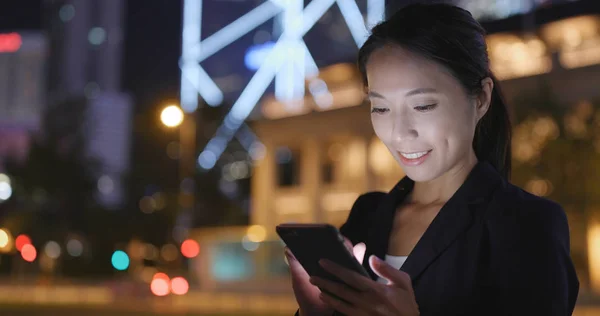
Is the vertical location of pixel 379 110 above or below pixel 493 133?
above

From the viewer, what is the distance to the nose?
7.62ft

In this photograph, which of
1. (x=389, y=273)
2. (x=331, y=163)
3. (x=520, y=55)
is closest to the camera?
(x=389, y=273)

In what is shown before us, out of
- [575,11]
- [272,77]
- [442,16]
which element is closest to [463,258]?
[442,16]

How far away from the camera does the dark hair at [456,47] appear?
233cm

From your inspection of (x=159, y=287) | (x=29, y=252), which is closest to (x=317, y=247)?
(x=159, y=287)

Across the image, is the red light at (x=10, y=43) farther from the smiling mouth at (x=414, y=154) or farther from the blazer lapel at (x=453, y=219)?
the blazer lapel at (x=453, y=219)

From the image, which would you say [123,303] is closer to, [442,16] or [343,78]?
[442,16]

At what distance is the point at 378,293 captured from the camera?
190cm

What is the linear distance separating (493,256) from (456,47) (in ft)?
2.09

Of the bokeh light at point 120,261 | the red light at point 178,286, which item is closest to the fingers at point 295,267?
the red light at point 178,286

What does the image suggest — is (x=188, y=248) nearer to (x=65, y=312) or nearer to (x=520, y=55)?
(x=65, y=312)

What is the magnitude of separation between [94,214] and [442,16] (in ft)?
187

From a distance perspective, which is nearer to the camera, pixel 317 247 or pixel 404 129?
pixel 317 247

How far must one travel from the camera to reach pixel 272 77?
58469 millimetres
